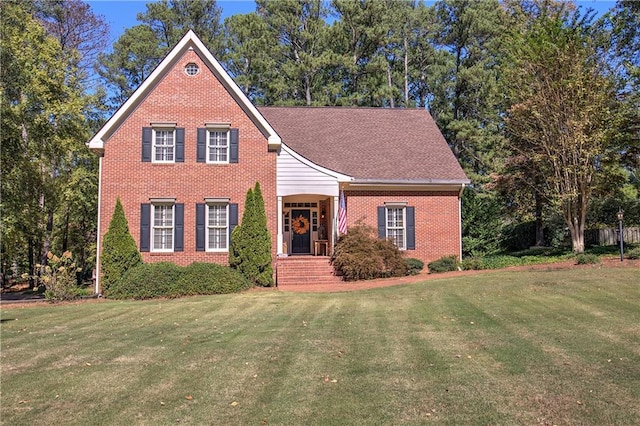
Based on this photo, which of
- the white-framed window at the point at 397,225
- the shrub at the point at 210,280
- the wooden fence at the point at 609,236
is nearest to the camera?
the shrub at the point at 210,280

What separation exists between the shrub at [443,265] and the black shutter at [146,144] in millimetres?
11588

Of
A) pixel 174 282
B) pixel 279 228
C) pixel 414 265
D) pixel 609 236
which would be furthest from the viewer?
pixel 609 236

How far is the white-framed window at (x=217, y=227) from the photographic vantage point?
18812 millimetres

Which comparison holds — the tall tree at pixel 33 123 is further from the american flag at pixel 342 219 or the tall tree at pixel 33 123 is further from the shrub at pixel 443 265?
the shrub at pixel 443 265

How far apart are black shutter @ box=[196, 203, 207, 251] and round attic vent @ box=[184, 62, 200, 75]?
16.8 feet

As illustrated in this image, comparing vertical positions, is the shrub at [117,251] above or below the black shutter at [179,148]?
below

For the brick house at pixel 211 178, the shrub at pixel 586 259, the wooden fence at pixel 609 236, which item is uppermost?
the brick house at pixel 211 178

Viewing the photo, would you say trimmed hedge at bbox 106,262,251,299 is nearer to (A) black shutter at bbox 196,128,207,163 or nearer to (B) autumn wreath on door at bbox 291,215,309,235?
(A) black shutter at bbox 196,128,207,163

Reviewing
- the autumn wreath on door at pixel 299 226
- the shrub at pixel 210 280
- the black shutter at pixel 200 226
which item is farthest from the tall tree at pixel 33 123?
the autumn wreath on door at pixel 299 226

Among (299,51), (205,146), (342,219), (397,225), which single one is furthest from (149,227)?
(299,51)

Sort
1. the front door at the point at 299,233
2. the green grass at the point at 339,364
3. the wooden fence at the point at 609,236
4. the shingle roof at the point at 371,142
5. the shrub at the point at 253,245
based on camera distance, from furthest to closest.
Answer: the wooden fence at the point at 609,236 → the front door at the point at 299,233 → the shingle roof at the point at 371,142 → the shrub at the point at 253,245 → the green grass at the point at 339,364

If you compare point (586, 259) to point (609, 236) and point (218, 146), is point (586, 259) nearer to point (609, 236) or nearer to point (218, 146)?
point (609, 236)

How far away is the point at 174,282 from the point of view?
15891 millimetres

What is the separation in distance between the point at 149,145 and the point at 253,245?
561 cm
